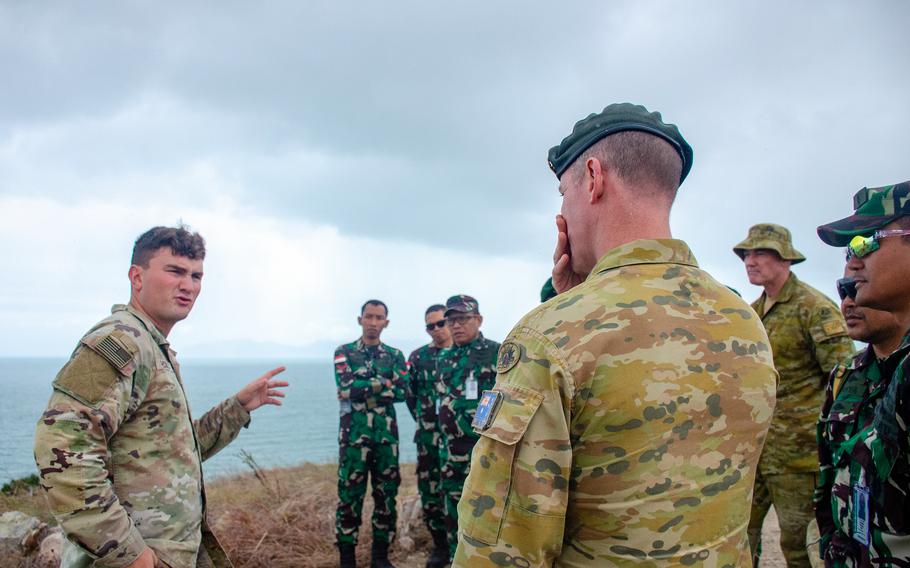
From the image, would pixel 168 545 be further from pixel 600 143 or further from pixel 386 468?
pixel 386 468

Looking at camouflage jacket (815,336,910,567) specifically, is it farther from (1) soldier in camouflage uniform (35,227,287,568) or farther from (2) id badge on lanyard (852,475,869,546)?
(1) soldier in camouflage uniform (35,227,287,568)

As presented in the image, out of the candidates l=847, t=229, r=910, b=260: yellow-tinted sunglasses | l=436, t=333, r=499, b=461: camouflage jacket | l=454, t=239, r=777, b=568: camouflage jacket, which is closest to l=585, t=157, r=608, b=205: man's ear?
l=454, t=239, r=777, b=568: camouflage jacket

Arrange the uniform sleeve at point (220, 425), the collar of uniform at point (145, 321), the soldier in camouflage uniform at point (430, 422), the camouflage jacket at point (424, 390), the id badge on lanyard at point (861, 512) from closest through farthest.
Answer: the id badge on lanyard at point (861, 512), the collar of uniform at point (145, 321), the uniform sleeve at point (220, 425), the soldier in camouflage uniform at point (430, 422), the camouflage jacket at point (424, 390)

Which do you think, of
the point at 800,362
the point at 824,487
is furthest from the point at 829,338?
the point at 824,487

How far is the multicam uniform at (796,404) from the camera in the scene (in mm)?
4121

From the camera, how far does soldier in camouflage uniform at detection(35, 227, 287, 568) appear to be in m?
2.22

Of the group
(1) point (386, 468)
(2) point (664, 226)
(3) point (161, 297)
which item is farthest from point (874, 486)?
(1) point (386, 468)

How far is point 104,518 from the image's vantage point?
7.31ft

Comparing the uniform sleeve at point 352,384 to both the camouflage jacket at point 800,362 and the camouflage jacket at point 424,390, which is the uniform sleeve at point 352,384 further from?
the camouflage jacket at point 800,362

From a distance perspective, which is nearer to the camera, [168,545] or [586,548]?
[586,548]

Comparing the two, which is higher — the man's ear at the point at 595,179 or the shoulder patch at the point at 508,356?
the man's ear at the point at 595,179

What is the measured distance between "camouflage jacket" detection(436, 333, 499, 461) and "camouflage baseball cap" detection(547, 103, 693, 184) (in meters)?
4.36

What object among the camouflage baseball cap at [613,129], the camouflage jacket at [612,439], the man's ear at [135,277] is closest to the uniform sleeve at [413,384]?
the man's ear at [135,277]

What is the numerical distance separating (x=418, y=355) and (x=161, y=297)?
454cm
